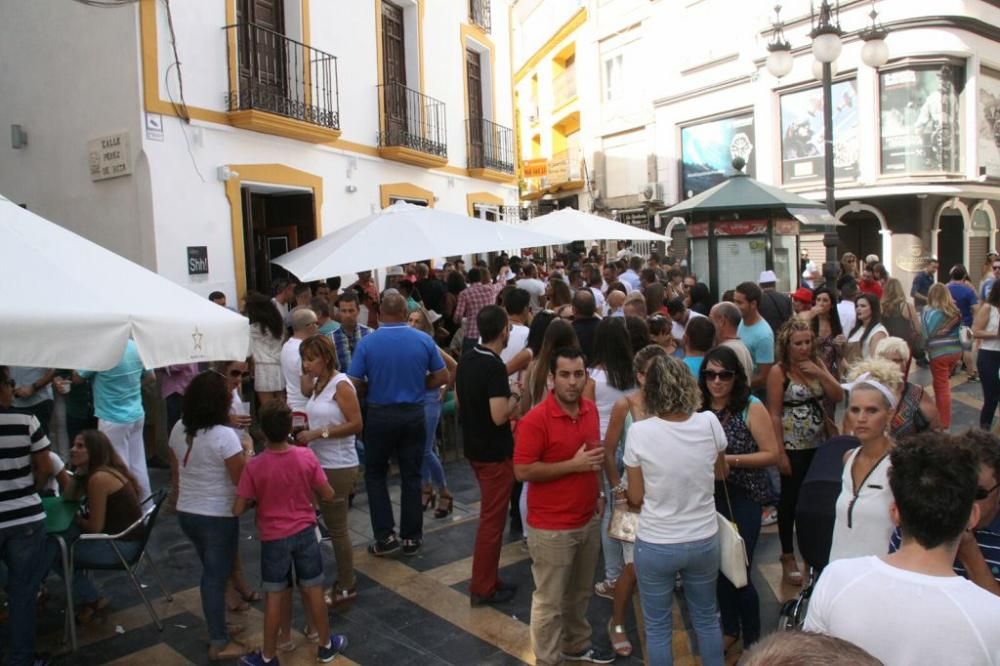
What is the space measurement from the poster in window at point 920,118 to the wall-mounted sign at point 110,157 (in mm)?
18637

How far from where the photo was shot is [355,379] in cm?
554

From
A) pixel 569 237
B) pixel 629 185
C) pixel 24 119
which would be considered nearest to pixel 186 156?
pixel 24 119

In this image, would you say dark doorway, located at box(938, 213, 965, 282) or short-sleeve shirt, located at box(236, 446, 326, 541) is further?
dark doorway, located at box(938, 213, 965, 282)

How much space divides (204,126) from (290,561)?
22.9 feet

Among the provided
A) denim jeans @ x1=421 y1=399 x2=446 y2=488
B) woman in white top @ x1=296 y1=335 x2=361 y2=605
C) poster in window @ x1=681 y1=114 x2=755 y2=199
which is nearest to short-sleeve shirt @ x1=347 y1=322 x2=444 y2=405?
woman in white top @ x1=296 y1=335 x2=361 y2=605

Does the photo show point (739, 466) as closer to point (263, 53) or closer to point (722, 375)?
point (722, 375)

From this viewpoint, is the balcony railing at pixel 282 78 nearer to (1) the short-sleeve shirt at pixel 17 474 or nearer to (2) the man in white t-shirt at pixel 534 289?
(2) the man in white t-shirt at pixel 534 289

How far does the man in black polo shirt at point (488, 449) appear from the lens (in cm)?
Result: 471

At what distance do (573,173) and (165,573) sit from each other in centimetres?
2644

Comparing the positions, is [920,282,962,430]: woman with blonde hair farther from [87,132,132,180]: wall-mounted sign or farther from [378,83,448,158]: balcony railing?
[87,132,132,180]: wall-mounted sign

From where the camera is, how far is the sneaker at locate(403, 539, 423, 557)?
564cm

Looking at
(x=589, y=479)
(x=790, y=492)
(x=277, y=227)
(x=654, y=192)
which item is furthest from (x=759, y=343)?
(x=654, y=192)

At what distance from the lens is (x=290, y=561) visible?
13.5 feet

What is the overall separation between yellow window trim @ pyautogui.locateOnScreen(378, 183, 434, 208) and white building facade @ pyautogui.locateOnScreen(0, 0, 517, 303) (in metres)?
0.03
